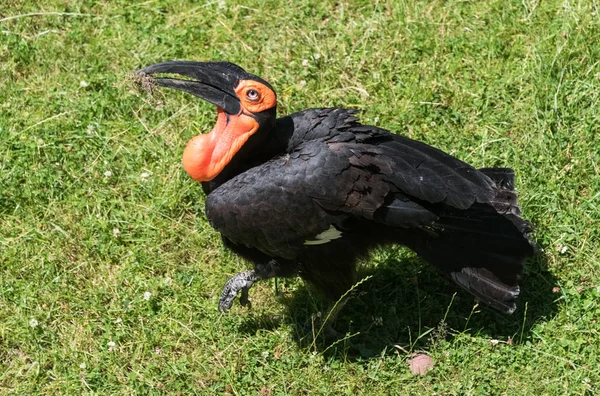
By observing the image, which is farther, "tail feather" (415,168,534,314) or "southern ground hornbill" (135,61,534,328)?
"tail feather" (415,168,534,314)

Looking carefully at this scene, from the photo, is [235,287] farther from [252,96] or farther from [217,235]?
[252,96]

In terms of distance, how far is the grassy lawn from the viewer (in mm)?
4273

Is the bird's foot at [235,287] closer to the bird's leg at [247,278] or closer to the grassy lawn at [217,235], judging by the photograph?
the bird's leg at [247,278]

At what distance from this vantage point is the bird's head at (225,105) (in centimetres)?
411

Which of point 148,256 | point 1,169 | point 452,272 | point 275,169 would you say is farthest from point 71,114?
point 452,272

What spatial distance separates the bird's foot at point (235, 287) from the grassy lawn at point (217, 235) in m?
0.12

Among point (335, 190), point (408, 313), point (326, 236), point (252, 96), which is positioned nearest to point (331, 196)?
point (335, 190)

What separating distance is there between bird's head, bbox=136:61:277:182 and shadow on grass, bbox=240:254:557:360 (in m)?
0.90

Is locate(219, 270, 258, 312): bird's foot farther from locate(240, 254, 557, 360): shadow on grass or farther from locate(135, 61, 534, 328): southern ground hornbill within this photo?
locate(240, 254, 557, 360): shadow on grass

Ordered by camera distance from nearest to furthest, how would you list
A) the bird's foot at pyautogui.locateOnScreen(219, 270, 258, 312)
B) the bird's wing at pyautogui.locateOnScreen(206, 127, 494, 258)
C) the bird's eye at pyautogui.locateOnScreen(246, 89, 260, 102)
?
the bird's wing at pyautogui.locateOnScreen(206, 127, 494, 258) → the bird's eye at pyautogui.locateOnScreen(246, 89, 260, 102) → the bird's foot at pyautogui.locateOnScreen(219, 270, 258, 312)

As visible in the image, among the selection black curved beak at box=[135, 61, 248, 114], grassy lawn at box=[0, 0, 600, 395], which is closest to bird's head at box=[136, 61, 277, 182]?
black curved beak at box=[135, 61, 248, 114]

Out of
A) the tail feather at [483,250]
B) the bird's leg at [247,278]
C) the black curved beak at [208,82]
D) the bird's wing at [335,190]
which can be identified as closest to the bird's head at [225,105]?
the black curved beak at [208,82]

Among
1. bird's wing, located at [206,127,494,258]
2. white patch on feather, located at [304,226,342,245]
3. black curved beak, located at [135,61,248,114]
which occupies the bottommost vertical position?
white patch on feather, located at [304,226,342,245]

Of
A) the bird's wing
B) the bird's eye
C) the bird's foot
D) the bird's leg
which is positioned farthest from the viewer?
the bird's foot
